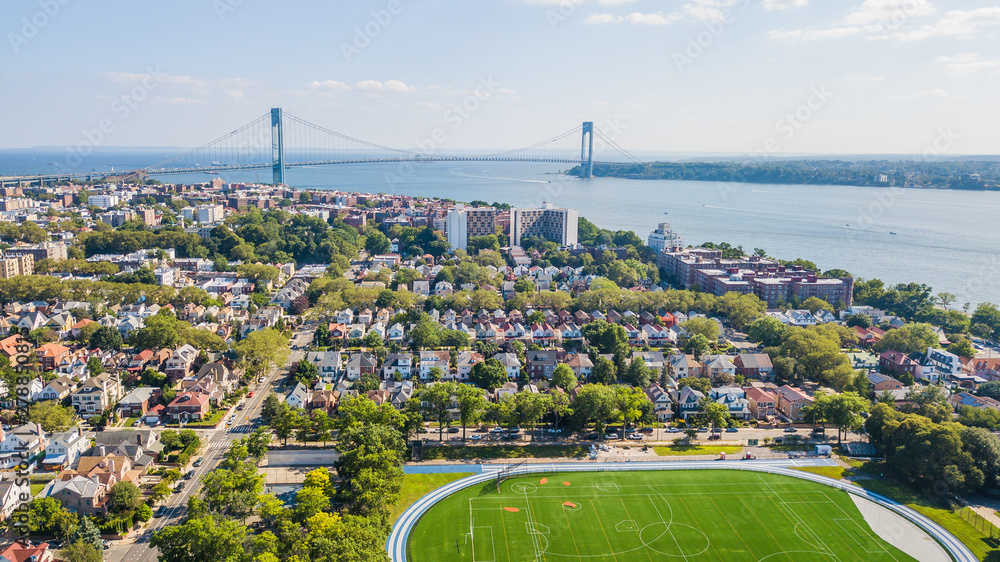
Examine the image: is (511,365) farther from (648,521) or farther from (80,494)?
(80,494)

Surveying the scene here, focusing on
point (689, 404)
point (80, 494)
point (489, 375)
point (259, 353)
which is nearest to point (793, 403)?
point (689, 404)

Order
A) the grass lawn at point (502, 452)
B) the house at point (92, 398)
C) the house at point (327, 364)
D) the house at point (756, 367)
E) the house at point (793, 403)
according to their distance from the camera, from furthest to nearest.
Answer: the house at point (756, 367), the house at point (327, 364), the house at point (793, 403), the house at point (92, 398), the grass lawn at point (502, 452)

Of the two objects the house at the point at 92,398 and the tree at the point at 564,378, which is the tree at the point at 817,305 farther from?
the house at the point at 92,398

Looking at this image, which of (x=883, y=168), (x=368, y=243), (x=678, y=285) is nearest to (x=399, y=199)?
(x=368, y=243)

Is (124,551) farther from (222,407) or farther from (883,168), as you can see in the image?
(883,168)

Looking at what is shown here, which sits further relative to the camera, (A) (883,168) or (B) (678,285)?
(A) (883,168)

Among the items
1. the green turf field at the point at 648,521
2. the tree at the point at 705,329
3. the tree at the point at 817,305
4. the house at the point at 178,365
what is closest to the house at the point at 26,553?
the green turf field at the point at 648,521

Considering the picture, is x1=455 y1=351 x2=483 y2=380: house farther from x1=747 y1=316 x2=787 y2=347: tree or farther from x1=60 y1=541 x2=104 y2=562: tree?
x1=60 y1=541 x2=104 y2=562: tree
